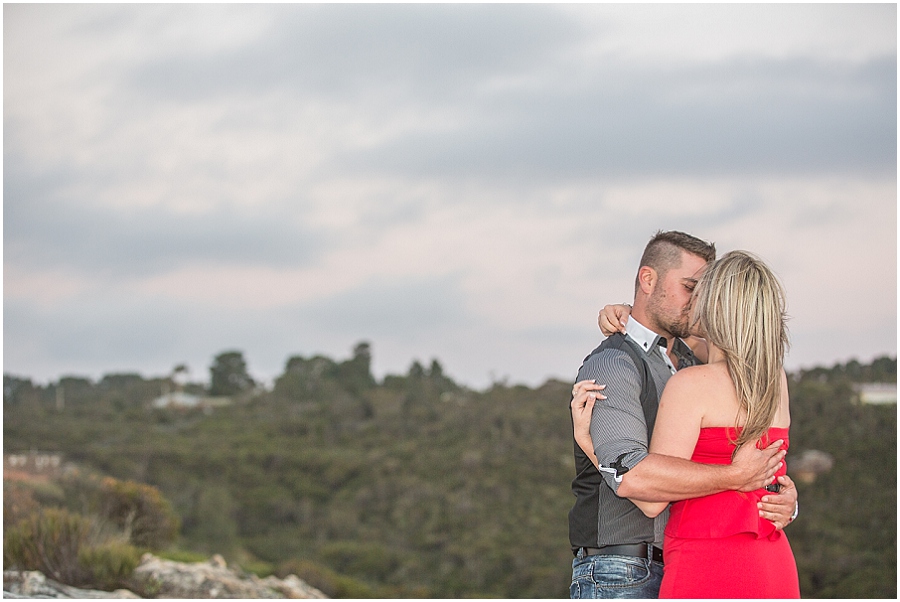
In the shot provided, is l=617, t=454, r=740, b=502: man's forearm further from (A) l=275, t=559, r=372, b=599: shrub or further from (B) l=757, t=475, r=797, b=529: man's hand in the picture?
(A) l=275, t=559, r=372, b=599: shrub

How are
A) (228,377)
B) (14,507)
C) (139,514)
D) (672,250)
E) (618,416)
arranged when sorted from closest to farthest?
(618,416)
(672,250)
(14,507)
(139,514)
(228,377)

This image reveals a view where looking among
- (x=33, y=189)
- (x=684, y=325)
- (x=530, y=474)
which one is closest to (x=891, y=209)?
(x=530, y=474)

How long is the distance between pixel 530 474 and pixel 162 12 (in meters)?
16.0

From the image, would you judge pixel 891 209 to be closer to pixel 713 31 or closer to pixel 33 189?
pixel 713 31

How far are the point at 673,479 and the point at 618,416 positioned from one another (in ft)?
0.75

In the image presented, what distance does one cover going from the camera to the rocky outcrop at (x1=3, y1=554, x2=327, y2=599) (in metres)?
6.34

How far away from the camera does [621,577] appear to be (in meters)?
2.27

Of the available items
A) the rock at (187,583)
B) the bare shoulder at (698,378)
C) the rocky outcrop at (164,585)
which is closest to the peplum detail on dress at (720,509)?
the bare shoulder at (698,378)

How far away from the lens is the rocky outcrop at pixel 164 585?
6.34 m

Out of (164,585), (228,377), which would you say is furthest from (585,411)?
(228,377)

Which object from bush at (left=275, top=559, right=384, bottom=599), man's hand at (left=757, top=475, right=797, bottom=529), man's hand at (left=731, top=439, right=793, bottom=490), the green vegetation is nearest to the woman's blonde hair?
man's hand at (left=731, top=439, right=793, bottom=490)

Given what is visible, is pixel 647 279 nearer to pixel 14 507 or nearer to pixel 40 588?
pixel 40 588

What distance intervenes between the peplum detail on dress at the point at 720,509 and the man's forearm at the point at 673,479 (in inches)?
2.0

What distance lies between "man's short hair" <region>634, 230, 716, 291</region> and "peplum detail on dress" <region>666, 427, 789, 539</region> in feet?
1.66
